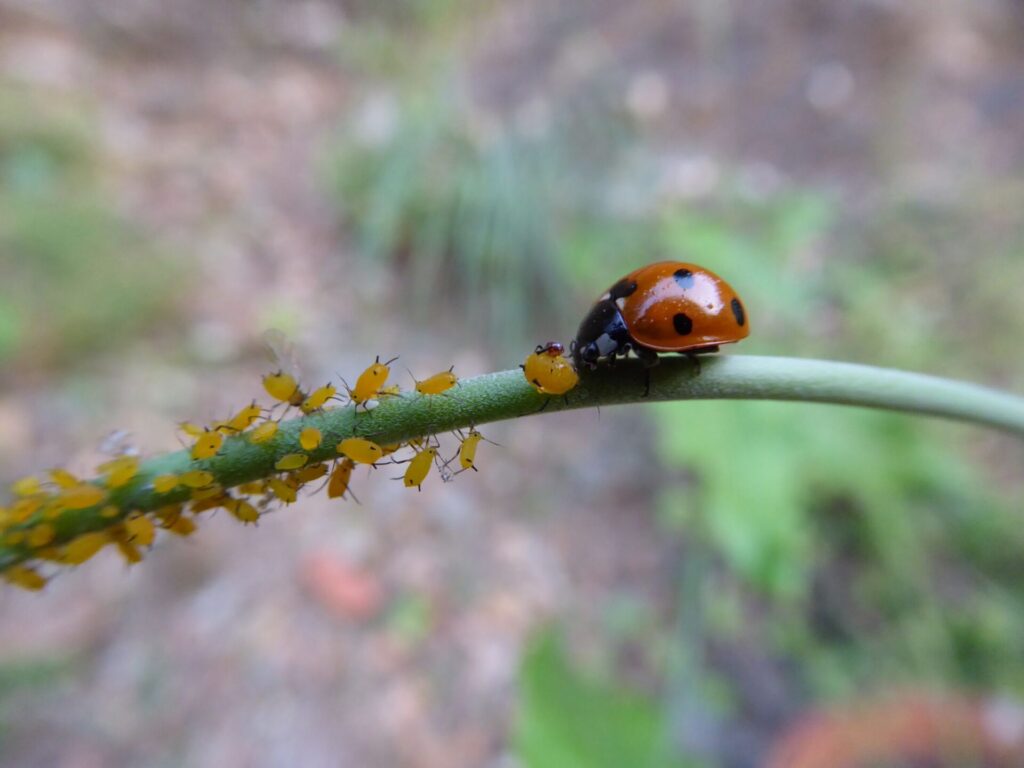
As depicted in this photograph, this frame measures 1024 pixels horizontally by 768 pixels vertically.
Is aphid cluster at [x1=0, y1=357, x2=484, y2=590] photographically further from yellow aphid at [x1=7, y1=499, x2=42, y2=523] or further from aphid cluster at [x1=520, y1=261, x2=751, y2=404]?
aphid cluster at [x1=520, y1=261, x2=751, y2=404]

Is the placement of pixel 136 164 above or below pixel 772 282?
above

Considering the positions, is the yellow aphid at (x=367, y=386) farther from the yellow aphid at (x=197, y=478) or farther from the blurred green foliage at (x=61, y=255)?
the blurred green foliage at (x=61, y=255)

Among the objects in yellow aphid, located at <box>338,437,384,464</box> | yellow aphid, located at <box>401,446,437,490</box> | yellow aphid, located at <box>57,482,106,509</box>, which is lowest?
yellow aphid, located at <box>57,482,106,509</box>

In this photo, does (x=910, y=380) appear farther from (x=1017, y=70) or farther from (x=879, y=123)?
(x=1017, y=70)

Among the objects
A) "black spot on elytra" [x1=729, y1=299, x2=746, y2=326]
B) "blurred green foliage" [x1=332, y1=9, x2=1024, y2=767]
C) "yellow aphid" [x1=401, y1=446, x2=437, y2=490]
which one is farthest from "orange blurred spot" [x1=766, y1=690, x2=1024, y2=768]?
"yellow aphid" [x1=401, y1=446, x2=437, y2=490]

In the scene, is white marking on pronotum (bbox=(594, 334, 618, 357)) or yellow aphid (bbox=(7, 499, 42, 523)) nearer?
yellow aphid (bbox=(7, 499, 42, 523))

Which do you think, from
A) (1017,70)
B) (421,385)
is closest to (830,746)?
(421,385)

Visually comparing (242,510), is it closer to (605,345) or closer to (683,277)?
(605,345)

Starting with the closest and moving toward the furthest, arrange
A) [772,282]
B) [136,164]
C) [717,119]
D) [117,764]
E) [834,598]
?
1. [117,764]
2. [834,598]
3. [772,282]
4. [136,164]
5. [717,119]
